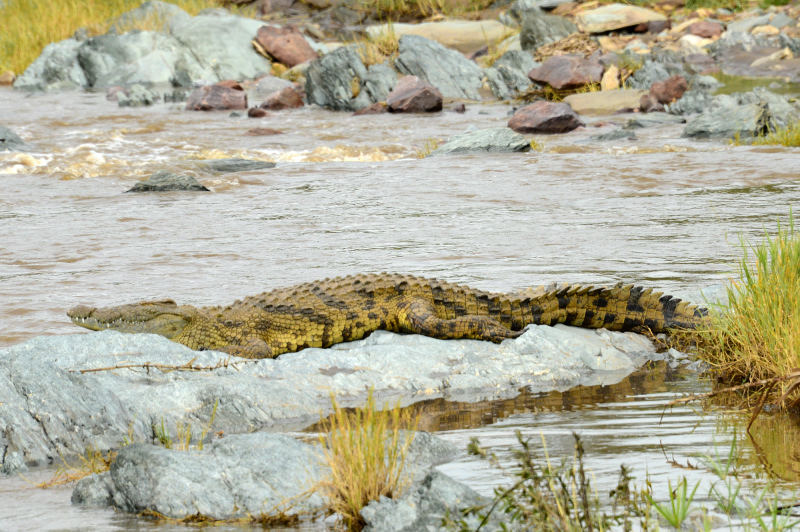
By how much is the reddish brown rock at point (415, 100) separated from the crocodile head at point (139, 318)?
1407cm

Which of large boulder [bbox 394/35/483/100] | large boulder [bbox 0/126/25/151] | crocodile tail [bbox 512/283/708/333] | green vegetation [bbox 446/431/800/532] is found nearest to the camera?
green vegetation [bbox 446/431/800/532]

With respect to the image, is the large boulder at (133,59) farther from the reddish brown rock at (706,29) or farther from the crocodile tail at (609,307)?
the crocodile tail at (609,307)

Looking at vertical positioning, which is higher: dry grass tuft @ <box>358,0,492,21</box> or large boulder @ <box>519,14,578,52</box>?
dry grass tuft @ <box>358,0,492,21</box>

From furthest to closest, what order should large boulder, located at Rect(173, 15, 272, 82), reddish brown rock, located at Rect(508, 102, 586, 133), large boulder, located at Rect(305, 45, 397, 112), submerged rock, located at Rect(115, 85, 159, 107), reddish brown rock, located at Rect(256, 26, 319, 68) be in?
reddish brown rock, located at Rect(256, 26, 319, 68)
large boulder, located at Rect(173, 15, 272, 82)
submerged rock, located at Rect(115, 85, 159, 107)
large boulder, located at Rect(305, 45, 397, 112)
reddish brown rock, located at Rect(508, 102, 586, 133)

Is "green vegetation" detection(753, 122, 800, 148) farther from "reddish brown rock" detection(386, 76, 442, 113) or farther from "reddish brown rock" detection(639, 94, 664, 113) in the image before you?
"reddish brown rock" detection(386, 76, 442, 113)

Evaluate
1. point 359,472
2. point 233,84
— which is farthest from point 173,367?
point 233,84

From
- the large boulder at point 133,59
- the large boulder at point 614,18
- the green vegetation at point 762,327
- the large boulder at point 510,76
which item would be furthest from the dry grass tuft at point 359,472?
the large boulder at point 614,18

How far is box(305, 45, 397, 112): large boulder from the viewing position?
65.3 ft

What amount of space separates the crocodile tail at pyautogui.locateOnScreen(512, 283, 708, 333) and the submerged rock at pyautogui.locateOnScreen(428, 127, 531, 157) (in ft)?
29.1

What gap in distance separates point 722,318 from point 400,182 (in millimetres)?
7594

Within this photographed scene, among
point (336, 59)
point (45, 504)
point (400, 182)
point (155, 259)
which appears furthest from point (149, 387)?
point (336, 59)

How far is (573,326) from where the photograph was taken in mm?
5438

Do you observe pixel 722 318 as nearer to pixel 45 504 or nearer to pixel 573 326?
pixel 573 326

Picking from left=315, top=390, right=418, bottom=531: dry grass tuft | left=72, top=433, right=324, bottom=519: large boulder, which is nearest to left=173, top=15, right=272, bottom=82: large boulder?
left=72, top=433, right=324, bottom=519: large boulder
